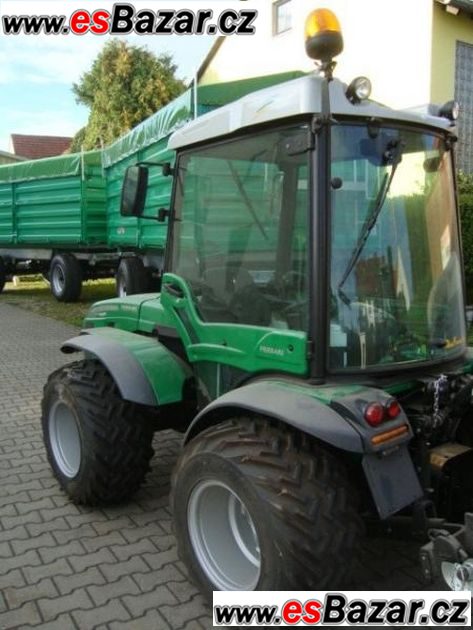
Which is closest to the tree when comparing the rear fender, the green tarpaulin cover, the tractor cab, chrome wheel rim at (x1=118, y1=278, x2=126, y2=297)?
the green tarpaulin cover

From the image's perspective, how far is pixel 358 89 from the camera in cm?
240

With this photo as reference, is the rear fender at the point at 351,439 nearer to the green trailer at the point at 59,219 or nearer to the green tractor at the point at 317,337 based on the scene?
the green tractor at the point at 317,337

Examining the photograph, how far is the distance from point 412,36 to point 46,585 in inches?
431

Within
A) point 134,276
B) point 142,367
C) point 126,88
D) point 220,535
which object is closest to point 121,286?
point 134,276

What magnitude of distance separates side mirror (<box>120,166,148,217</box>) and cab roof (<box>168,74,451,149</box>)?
21.2 inches

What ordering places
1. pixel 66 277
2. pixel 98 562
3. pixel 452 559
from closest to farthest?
pixel 452 559, pixel 98 562, pixel 66 277

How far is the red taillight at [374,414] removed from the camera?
88.4 inches

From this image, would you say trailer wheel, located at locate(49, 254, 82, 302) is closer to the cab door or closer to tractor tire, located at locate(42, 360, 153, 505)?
tractor tire, located at locate(42, 360, 153, 505)

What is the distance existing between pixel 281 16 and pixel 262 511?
14.1 m

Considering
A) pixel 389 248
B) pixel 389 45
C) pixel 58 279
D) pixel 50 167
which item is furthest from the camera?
pixel 58 279

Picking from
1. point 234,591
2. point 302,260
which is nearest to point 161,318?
point 302,260

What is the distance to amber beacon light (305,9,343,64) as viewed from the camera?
2.40 meters

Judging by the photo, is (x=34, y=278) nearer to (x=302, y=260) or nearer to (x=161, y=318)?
(x=161, y=318)

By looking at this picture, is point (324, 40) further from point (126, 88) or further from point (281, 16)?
point (126, 88)
